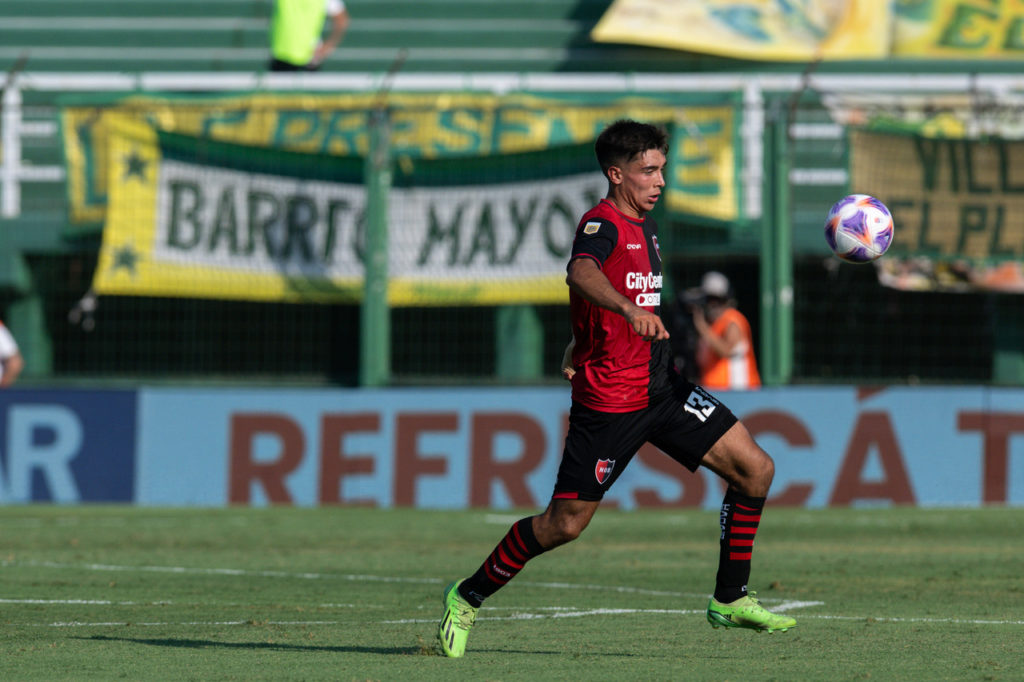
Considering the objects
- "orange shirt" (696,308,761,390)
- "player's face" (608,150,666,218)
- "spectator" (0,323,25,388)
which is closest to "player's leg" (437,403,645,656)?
"player's face" (608,150,666,218)

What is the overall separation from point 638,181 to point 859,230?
5.39 ft

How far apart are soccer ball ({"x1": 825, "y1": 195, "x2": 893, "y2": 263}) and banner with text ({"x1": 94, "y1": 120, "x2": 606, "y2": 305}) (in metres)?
6.75

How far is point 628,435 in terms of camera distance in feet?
21.3

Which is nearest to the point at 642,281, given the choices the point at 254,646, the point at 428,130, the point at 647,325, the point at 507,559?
the point at 647,325

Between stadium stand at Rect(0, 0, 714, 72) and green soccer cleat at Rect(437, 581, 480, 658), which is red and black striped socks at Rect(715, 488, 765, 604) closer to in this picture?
green soccer cleat at Rect(437, 581, 480, 658)

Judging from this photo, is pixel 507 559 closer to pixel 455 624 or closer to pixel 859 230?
pixel 455 624

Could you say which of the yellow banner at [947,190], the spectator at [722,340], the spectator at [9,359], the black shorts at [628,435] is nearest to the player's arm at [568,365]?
the black shorts at [628,435]

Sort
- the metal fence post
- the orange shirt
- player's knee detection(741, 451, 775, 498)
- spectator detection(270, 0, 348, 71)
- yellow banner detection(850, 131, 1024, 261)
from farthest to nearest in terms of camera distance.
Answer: spectator detection(270, 0, 348, 71) → the metal fence post → the orange shirt → yellow banner detection(850, 131, 1024, 261) → player's knee detection(741, 451, 775, 498)

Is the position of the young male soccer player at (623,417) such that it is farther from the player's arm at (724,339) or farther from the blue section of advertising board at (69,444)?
the blue section of advertising board at (69,444)

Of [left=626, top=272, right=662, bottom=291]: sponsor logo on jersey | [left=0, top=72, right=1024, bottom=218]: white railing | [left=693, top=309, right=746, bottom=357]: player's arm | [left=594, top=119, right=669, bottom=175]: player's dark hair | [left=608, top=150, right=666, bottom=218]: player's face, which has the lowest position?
[left=693, top=309, right=746, bottom=357]: player's arm

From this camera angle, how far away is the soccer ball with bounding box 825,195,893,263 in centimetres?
763

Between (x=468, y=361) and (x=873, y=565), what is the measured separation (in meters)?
5.65

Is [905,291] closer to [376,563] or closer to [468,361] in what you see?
[468,361]

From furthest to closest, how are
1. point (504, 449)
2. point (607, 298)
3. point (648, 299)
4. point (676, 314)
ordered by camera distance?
1. point (676, 314)
2. point (504, 449)
3. point (648, 299)
4. point (607, 298)
